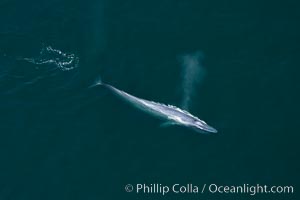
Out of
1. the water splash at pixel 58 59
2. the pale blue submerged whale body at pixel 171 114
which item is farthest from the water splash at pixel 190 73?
the water splash at pixel 58 59

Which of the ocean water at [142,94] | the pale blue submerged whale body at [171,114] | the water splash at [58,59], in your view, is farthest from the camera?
the water splash at [58,59]

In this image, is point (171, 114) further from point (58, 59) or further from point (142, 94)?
point (58, 59)

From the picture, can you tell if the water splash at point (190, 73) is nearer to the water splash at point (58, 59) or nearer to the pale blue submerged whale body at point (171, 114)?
the pale blue submerged whale body at point (171, 114)

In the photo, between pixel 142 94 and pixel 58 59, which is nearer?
pixel 142 94

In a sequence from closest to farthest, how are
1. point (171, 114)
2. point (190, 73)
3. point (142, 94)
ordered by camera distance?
point (171, 114)
point (142, 94)
point (190, 73)

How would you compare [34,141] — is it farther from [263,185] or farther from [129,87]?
[263,185]

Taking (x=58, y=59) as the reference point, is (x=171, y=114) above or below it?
below

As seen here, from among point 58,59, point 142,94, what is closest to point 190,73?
point 142,94

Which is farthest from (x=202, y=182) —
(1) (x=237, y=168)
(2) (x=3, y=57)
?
(2) (x=3, y=57)
